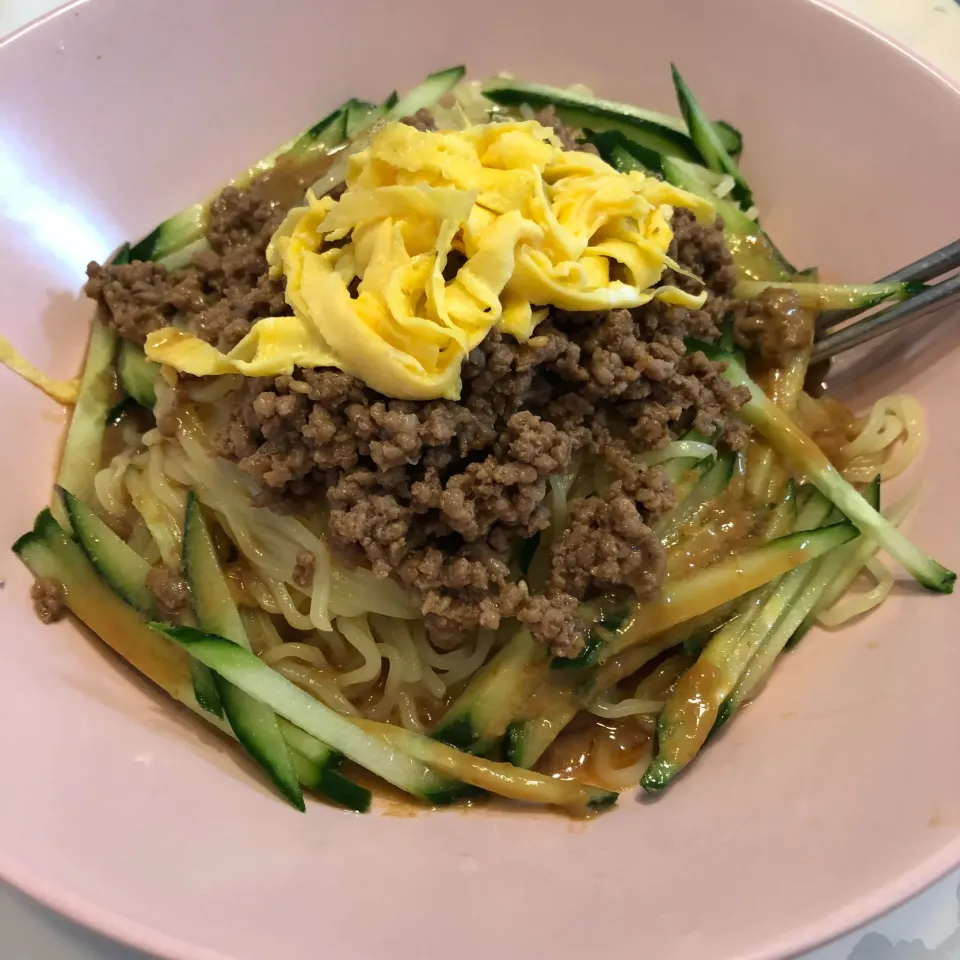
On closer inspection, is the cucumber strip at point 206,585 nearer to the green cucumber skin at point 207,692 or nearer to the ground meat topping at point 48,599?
the green cucumber skin at point 207,692

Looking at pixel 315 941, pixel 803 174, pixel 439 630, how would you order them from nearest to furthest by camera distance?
pixel 315 941 → pixel 439 630 → pixel 803 174

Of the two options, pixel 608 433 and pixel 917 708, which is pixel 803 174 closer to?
pixel 608 433

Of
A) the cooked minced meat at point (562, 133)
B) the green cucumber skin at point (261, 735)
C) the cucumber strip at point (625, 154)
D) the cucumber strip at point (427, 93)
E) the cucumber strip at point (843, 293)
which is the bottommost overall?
the green cucumber skin at point (261, 735)

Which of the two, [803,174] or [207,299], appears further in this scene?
[803,174]

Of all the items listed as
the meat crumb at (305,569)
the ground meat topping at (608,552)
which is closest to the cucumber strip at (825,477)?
the ground meat topping at (608,552)

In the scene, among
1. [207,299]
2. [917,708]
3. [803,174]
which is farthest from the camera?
[803,174]

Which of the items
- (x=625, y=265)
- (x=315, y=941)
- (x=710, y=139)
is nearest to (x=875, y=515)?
(x=625, y=265)

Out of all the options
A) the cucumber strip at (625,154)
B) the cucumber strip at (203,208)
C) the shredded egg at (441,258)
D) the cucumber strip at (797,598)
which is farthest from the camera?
the cucumber strip at (203,208)
